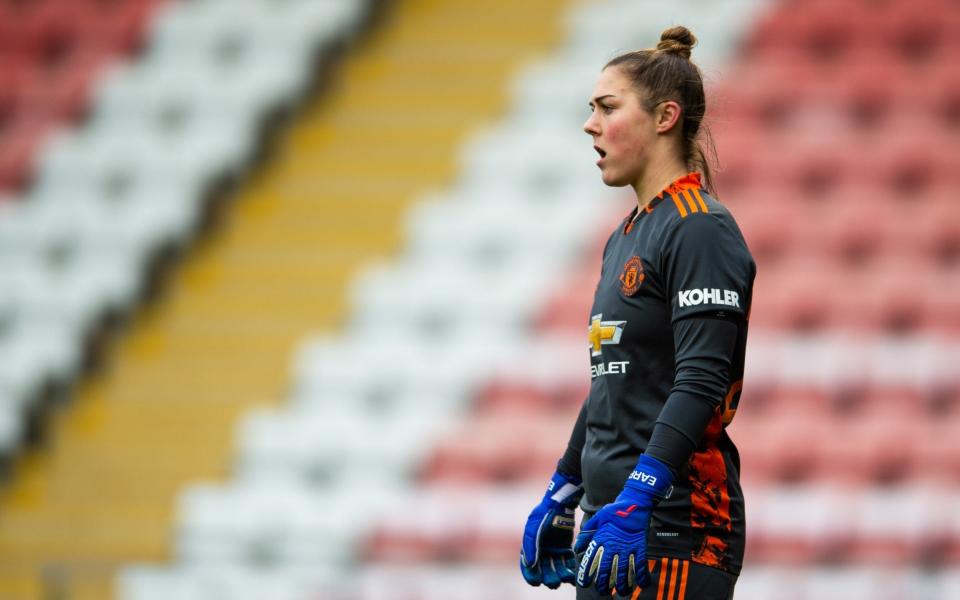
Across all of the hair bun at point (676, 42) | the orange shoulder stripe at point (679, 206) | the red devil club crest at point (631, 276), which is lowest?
the red devil club crest at point (631, 276)

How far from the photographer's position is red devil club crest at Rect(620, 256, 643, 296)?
2.11 metres

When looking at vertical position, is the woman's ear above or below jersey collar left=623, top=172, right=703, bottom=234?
above

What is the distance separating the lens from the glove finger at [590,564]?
77.4 inches

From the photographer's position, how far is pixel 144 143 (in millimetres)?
7805

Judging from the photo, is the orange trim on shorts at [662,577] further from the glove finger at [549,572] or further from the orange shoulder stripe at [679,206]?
the orange shoulder stripe at [679,206]

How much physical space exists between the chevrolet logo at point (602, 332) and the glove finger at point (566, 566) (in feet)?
1.34

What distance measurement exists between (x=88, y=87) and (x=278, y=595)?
A: 4.26 m

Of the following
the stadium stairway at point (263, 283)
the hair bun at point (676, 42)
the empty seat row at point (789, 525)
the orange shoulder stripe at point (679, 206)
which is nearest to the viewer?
the orange shoulder stripe at point (679, 206)

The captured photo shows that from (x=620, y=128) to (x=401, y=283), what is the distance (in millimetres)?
4837

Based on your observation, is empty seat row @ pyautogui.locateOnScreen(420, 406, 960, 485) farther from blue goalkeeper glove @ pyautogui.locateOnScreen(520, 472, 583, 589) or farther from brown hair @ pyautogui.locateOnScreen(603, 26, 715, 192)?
brown hair @ pyautogui.locateOnScreen(603, 26, 715, 192)

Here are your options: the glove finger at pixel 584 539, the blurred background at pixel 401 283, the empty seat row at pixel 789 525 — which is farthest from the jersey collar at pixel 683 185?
the empty seat row at pixel 789 525

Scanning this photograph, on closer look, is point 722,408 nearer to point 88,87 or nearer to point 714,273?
point 714,273

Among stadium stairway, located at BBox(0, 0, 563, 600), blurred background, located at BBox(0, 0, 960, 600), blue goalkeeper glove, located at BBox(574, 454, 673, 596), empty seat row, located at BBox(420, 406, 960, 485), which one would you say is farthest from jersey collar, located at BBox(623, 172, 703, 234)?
stadium stairway, located at BBox(0, 0, 563, 600)

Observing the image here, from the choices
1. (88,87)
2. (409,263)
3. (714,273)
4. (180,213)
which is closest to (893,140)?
(409,263)
